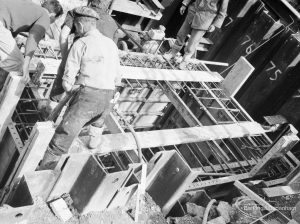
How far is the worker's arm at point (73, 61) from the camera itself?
16.6 ft

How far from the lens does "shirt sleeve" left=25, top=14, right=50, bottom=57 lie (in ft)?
19.5

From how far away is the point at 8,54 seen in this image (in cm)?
599

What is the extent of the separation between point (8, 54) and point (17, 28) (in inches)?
17.9

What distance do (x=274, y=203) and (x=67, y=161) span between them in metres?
4.60

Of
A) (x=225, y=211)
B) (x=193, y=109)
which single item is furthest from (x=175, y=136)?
(x=193, y=109)

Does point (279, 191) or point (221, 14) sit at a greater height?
point (221, 14)

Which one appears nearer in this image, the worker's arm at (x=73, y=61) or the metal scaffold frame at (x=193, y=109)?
the worker's arm at (x=73, y=61)

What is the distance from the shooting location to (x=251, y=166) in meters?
8.65

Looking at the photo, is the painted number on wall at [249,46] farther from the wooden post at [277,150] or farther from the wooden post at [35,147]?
the wooden post at [35,147]

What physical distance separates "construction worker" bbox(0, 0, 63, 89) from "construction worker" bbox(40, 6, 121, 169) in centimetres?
97

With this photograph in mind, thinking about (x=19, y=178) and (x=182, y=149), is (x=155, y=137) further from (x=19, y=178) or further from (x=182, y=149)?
(x=182, y=149)

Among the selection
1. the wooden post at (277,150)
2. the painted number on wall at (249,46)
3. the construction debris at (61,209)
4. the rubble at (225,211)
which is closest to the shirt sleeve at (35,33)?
the construction debris at (61,209)

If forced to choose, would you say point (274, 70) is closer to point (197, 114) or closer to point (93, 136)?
point (197, 114)

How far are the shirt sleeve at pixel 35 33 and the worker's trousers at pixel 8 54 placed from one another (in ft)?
0.80
